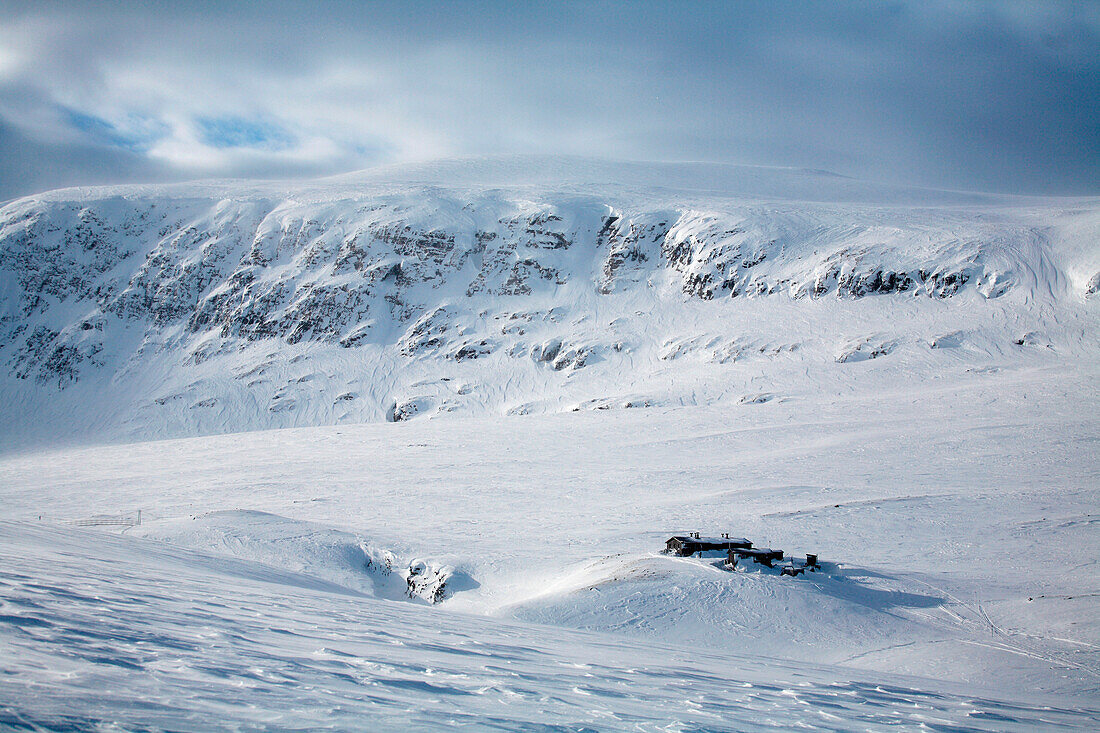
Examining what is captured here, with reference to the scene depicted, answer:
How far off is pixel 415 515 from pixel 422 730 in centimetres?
2092

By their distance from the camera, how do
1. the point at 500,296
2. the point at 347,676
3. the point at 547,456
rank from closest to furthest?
the point at 347,676, the point at 547,456, the point at 500,296

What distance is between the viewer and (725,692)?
20.3 ft

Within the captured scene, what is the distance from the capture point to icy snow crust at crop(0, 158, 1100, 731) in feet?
18.9

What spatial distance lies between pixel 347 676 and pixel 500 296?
66.5 m

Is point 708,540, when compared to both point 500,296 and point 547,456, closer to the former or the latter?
point 547,456

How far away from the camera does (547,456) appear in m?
31.5

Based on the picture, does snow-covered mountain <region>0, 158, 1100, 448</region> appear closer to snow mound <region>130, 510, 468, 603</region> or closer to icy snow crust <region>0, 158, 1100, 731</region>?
icy snow crust <region>0, 158, 1100, 731</region>

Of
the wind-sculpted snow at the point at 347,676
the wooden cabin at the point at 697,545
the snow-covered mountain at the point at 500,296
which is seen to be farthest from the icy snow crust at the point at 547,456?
the wooden cabin at the point at 697,545

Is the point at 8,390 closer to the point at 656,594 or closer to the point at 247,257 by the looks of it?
the point at 247,257

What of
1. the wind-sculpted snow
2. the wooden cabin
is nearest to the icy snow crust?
the wind-sculpted snow

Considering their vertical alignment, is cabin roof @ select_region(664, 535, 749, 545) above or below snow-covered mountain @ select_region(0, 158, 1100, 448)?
below

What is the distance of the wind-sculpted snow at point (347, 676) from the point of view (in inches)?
147

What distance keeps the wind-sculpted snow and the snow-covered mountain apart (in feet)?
111

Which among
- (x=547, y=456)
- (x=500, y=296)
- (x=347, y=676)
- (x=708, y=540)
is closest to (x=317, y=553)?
(x=708, y=540)
